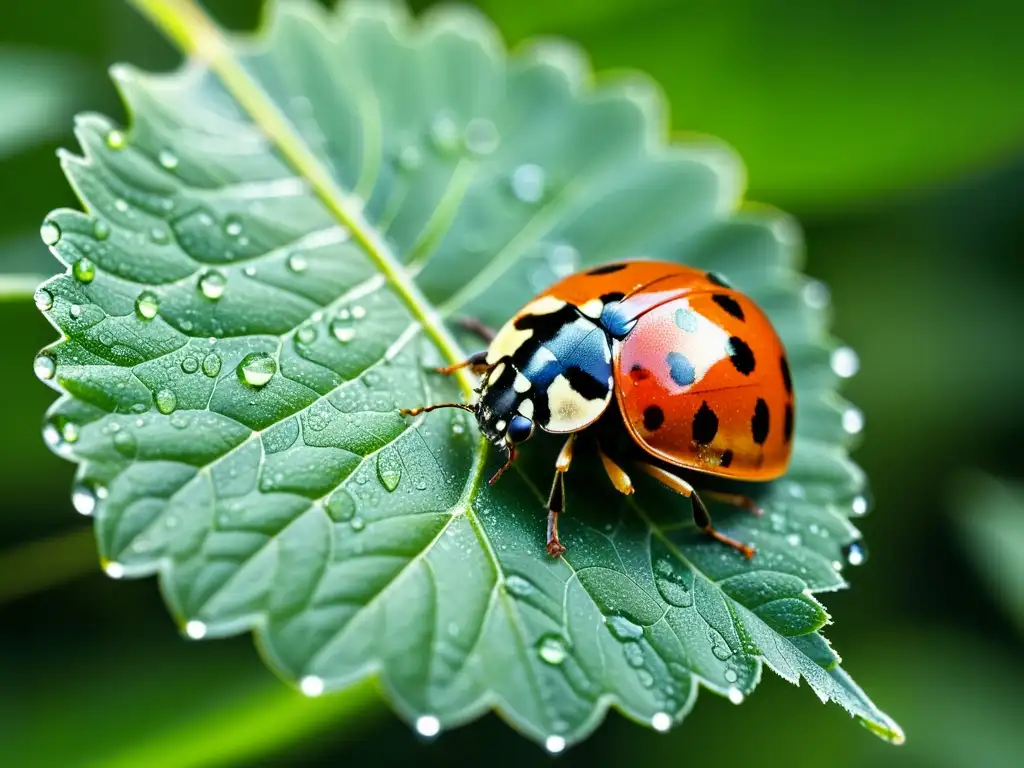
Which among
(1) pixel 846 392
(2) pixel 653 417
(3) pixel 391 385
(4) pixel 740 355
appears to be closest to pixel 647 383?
(2) pixel 653 417

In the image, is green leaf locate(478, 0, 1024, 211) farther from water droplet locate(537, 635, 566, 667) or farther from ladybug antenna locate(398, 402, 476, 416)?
water droplet locate(537, 635, 566, 667)

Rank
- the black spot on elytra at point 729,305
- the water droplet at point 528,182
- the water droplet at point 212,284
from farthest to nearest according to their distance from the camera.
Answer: the water droplet at point 528,182 → the black spot on elytra at point 729,305 → the water droplet at point 212,284

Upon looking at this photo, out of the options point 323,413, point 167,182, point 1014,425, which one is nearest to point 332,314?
point 323,413

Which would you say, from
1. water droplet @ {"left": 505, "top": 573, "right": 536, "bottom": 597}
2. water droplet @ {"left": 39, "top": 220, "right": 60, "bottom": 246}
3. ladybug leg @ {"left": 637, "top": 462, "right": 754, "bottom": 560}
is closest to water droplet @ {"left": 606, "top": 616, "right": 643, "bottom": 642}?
water droplet @ {"left": 505, "top": 573, "right": 536, "bottom": 597}

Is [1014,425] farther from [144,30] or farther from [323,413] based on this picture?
[144,30]

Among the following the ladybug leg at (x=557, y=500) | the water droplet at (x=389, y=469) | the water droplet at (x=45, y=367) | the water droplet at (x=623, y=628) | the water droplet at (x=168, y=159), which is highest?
the water droplet at (x=168, y=159)

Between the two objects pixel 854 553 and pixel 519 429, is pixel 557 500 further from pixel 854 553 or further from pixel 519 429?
pixel 854 553

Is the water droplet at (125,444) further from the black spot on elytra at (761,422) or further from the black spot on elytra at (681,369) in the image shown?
the black spot on elytra at (761,422)

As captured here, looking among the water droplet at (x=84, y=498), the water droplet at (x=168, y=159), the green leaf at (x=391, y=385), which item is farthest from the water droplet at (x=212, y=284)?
the water droplet at (x=84, y=498)
